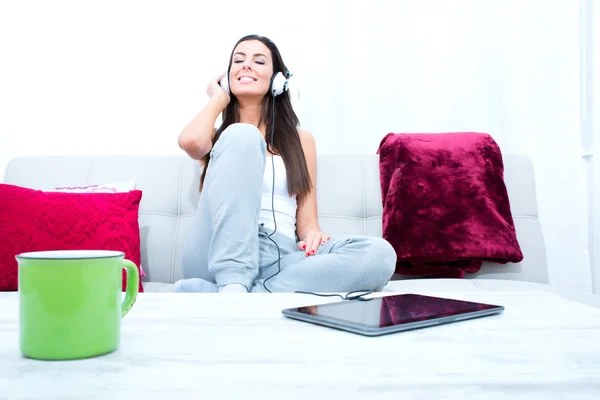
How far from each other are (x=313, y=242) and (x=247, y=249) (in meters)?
0.29

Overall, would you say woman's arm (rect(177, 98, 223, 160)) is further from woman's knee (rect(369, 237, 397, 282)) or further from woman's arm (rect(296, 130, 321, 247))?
woman's knee (rect(369, 237, 397, 282))

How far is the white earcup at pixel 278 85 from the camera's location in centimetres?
188

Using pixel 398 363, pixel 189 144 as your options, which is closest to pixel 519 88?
pixel 189 144

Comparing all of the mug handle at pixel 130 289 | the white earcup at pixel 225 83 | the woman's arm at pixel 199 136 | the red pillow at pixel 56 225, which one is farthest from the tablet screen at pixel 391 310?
the white earcup at pixel 225 83

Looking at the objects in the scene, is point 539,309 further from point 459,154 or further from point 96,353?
point 459,154

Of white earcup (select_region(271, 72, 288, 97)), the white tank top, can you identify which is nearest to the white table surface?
the white tank top

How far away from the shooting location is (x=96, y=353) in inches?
17.8

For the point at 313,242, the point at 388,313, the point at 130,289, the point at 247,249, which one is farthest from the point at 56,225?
the point at 388,313

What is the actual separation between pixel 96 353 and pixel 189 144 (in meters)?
1.31

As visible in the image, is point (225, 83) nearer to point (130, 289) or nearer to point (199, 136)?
point (199, 136)

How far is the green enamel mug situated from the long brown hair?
1263mm

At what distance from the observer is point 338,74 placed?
2.26 m

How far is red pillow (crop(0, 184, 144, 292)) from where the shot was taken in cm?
145

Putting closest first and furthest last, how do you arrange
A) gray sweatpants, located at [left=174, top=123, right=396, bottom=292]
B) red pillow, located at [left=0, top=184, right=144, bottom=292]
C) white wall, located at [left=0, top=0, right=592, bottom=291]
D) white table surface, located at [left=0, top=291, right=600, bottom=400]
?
white table surface, located at [left=0, top=291, right=600, bottom=400] → gray sweatpants, located at [left=174, top=123, right=396, bottom=292] → red pillow, located at [left=0, top=184, right=144, bottom=292] → white wall, located at [left=0, top=0, right=592, bottom=291]
